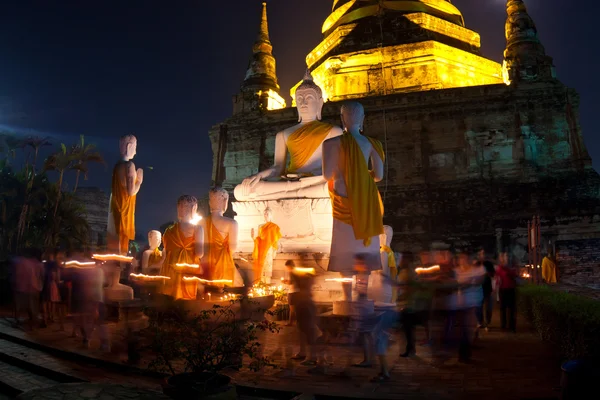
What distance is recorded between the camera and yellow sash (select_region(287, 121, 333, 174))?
25.7ft

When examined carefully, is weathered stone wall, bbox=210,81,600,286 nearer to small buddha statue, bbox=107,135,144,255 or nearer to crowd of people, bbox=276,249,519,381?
crowd of people, bbox=276,249,519,381

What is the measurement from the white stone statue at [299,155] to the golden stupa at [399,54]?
13774 millimetres

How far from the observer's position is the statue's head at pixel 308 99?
7980 mm

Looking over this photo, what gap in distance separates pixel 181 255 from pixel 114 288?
1.32 meters

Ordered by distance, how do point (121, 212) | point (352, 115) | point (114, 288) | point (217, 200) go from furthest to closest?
1. point (121, 212)
2. point (114, 288)
3. point (217, 200)
4. point (352, 115)

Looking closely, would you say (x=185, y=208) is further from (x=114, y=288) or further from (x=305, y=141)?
(x=305, y=141)

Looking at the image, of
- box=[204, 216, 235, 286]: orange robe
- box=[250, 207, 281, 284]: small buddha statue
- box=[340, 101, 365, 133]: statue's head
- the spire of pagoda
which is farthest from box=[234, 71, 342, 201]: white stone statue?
the spire of pagoda

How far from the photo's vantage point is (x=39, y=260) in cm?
789

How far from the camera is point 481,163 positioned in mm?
18094

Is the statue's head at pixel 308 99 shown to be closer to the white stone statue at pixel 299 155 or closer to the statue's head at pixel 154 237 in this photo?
the white stone statue at pixel 299 155

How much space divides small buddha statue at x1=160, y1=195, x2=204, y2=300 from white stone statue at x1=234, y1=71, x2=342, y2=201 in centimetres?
204

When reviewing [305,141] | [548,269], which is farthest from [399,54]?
[305,141]

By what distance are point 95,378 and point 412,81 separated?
19934 mm

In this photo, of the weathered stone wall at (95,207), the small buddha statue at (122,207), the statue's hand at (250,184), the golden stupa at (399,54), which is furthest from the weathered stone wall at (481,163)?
the weathered stone wall at (95,207)
